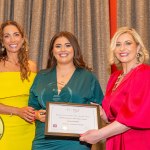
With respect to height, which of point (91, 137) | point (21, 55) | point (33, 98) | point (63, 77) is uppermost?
point (21, 55)

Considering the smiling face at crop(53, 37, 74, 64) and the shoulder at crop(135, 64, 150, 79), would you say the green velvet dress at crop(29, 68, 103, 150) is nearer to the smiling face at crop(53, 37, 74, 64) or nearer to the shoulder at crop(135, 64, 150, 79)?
the smiling face at crop(53, 37, 74, 64)

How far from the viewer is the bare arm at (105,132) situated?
1982mm

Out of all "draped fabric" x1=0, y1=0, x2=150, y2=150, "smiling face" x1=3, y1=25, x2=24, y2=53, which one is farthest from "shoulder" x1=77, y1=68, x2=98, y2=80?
"draped fabric" x1=0, y1=0, x2=150, y2=150

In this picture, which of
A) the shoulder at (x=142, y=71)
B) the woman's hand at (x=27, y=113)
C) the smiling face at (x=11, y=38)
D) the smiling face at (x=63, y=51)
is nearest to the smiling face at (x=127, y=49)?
the shoulder at (x=142, y=71)

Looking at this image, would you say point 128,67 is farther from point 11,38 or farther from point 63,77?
point 11,38

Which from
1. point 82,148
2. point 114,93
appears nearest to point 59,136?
point 82,148

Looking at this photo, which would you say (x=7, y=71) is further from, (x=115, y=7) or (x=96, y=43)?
(x=115, y=7)

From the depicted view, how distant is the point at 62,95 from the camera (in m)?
2.34

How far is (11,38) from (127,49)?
101cm

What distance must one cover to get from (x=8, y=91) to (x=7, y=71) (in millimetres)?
182

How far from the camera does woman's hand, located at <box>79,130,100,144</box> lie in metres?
2.03

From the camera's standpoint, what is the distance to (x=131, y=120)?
1.93 metres

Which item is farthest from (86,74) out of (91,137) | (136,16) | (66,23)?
(136,16)

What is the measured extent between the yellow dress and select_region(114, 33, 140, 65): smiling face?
832mm
